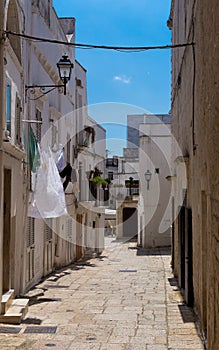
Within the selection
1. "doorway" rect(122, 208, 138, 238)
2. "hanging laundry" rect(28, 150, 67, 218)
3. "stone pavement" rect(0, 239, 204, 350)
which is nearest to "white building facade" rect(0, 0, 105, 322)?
"hanging laundry" rect(28, 150, 67, 218)

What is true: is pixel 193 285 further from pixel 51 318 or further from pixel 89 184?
pixel 89 184

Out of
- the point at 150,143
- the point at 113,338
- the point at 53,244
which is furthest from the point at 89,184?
the point at 113,338

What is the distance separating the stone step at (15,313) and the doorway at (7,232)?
45cm

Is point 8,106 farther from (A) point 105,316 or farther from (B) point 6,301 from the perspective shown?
(A) point 105,316

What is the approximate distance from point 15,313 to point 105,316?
1.86 metres

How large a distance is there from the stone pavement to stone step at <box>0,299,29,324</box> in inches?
5.8

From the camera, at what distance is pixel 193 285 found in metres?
10.1

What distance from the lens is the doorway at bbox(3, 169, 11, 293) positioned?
1003cm

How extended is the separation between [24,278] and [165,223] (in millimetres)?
18211

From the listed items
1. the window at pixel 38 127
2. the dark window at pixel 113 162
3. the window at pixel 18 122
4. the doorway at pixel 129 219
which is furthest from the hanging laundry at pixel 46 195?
the dark window at pixel 113 162

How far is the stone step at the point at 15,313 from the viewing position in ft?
28.9

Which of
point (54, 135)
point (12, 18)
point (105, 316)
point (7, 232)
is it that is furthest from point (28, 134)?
point (105, 316)

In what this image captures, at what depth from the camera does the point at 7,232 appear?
10.2 meters

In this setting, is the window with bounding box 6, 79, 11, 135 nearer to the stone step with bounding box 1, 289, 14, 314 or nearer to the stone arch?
the stone arch
